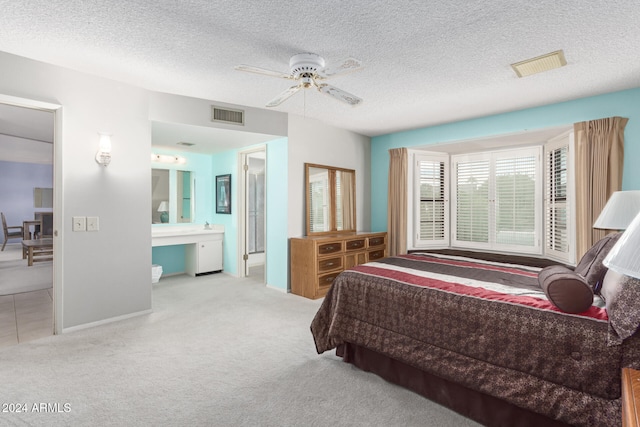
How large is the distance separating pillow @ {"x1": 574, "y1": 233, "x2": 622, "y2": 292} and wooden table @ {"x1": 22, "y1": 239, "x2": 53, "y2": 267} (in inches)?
291

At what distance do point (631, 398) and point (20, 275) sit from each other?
704 centimetres

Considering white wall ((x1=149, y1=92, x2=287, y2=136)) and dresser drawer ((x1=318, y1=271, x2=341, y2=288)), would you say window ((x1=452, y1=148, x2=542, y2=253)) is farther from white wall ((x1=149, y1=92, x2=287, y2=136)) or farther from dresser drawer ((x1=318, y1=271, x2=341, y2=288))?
white wall ((x1=149, y1=92, x2=287, y2=136))

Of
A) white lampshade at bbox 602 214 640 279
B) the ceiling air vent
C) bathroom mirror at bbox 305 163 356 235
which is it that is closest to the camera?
white lampshade at bbox 602 214 640 279

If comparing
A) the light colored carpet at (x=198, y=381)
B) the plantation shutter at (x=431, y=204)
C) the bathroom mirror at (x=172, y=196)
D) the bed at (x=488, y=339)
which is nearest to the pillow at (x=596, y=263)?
the bed at (x=488, y=339)

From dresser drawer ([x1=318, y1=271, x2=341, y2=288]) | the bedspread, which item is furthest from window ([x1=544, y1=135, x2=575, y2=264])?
dresser drawer ([x1=318, y1=271, x2=341, y2=288])

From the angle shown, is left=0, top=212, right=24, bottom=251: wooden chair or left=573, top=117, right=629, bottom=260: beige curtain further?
left=0, top=212, right=24, bottom=251: wooden chair

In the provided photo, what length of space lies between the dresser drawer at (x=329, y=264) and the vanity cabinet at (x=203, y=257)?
2.17m

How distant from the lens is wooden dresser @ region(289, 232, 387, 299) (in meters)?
4.18

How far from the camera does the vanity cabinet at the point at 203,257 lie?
5.31 metres

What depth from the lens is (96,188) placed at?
3182 millimetres

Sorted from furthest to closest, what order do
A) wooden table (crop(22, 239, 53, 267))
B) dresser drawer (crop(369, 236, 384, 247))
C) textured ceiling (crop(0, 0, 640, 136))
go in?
1. wooden table (crop(22, 239, 53, 267))
2. dresser drawer (crop(369, 236, 384, 247))
3. textured ceiling (crop(0, 0, 640, 136))

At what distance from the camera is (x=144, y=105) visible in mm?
3443

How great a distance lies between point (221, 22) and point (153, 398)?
2.44 m

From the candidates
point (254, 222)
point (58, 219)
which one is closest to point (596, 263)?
point (58, 219)
